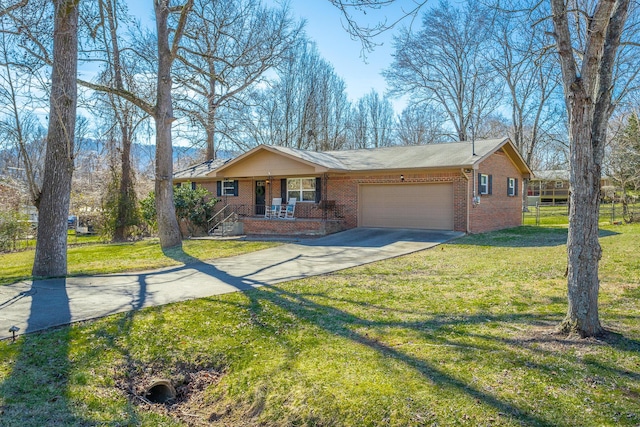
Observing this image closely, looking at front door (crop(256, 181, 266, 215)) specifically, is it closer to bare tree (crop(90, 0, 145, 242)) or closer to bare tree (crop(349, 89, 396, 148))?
bare tree (crop(90, 0, 145, 242))

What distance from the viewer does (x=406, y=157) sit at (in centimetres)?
1775

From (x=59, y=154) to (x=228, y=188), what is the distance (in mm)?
12869

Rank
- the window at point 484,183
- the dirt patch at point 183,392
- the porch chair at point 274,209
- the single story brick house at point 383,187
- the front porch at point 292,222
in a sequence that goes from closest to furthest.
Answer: the dirt patch at point 183,392 → the single story brick house at point 383,187 → the window at point 484,183 → the front porch at point 292,222 → the porch chair at point 274,209

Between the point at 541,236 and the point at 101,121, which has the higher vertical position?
the point at 101,121

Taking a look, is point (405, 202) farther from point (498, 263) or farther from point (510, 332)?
point (510, 332)

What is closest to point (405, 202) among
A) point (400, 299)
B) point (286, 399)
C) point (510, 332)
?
point (400, 299)

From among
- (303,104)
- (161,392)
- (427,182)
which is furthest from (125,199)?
(161,392)

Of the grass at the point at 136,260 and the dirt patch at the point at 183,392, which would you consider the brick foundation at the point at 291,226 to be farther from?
the dirt patch at the point at 183,392

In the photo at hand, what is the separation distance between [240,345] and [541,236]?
539 inches

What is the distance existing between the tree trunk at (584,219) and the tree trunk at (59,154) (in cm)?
883

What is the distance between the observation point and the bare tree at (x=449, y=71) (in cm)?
2859

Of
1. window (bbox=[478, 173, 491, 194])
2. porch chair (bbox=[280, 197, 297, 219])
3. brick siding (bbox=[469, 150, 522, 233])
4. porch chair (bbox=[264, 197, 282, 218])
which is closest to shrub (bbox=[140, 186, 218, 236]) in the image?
porch chair (bbox=[264, 197, 282, 218])

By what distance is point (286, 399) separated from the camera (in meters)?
3.83

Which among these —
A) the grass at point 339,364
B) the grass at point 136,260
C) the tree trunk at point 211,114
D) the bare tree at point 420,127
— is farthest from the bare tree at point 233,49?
the bare tree at point 420,127
